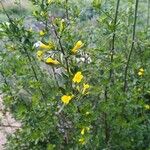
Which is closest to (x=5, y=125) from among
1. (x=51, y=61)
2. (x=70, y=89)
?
→ (x=70, y=89)

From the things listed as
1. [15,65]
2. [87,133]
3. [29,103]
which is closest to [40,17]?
[15,65]

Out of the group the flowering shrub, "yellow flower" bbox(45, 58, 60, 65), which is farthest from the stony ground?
"yellow flower" bbox(45, 58, 60, 65)

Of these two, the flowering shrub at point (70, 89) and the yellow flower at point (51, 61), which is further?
the flowering shrub at point (70, 89)

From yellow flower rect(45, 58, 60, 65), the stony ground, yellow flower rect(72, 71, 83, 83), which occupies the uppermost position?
yellow flower rect(45, 58, 60, 65)

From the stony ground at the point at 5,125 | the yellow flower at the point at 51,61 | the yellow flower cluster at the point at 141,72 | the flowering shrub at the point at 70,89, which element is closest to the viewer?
the yellow flower at the point at 51,61

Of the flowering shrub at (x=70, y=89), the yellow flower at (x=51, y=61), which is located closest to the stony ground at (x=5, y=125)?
the flowering shrub at (x=70, y=89)

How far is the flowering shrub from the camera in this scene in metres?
3.39

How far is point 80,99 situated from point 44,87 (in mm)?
718

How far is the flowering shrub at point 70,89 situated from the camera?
11.1 feet

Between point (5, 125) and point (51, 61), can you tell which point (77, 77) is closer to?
point (51, 61)

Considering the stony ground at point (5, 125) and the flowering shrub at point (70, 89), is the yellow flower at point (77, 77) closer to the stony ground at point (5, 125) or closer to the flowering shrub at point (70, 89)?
the flowering shrub at point (70, 89)

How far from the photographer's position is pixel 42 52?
3400 mm

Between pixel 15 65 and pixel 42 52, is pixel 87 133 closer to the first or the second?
pixel 42 52

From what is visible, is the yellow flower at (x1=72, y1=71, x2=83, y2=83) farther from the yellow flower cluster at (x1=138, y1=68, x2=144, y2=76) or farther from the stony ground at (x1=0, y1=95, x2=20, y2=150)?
the stony ground at (x1=0, y1=95, x2=20, y2=150)
